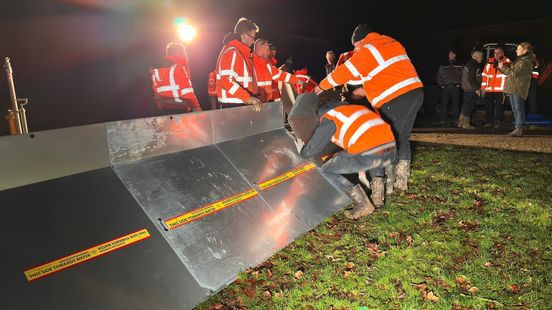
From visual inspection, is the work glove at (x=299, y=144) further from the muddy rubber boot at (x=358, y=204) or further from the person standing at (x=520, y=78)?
the person standing at (x=520, y=78)

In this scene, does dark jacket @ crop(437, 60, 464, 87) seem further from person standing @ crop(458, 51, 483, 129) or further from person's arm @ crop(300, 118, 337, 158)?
person's arm @ crop(300, 118, 337, 158)

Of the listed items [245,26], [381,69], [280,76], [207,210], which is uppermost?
[245,26]

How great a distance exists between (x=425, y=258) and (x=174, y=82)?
4.56 metres

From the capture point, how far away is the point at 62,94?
10.8 meters

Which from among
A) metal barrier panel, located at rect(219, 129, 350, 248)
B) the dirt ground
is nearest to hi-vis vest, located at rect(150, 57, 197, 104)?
metal barrier panel, located at rect(219, 129, 350, 248)

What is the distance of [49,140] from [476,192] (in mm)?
4923

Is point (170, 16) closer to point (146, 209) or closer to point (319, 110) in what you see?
point (319, 110)

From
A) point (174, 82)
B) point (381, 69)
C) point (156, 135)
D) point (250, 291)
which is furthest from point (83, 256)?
point (174, 82)

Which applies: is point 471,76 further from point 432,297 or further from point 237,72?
point 432,297

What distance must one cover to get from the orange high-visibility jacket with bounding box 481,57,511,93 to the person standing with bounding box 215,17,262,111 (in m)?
8.37

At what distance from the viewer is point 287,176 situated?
14.3 feet

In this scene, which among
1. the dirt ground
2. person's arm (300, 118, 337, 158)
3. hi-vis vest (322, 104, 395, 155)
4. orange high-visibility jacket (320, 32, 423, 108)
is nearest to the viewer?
hi-vis vest (322, 104, 395, 155)

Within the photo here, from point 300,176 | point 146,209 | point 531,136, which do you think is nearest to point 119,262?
point 146,209

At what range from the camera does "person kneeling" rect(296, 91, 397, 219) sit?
13.0 ft
